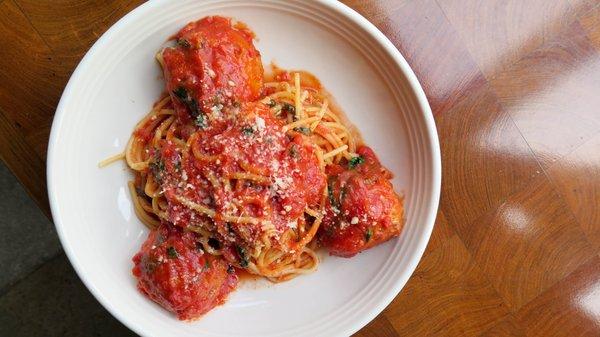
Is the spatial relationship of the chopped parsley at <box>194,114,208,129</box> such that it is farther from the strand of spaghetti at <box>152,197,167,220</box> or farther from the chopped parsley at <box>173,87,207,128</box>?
the strand of spaghetti at <box>152,197,167,220</box>

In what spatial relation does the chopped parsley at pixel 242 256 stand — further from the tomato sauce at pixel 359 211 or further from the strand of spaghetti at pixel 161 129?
the strand of spaghetti at pixel 161 129

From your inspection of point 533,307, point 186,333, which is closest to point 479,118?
point 533,307

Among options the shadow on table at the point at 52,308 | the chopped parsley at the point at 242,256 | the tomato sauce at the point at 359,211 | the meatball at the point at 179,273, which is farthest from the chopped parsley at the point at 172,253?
the shadow on table at the point at 52,308

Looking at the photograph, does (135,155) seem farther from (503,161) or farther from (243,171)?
(503,161)

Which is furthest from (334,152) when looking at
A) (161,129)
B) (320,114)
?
(161,129)

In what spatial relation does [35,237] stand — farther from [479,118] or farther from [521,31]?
[521,31]

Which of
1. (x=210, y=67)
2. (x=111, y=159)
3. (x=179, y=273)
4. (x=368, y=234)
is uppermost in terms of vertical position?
(x=210, y=67)

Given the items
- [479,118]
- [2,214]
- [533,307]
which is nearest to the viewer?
[479,118]
